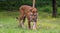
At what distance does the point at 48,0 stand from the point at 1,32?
71.2 feet

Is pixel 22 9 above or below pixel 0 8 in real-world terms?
above

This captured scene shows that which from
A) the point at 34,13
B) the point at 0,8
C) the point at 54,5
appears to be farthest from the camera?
the point at 0,8

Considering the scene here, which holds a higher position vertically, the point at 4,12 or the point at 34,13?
the point at 34,13

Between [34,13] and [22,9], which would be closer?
[34,13]

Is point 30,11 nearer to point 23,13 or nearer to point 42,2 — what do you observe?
point 23,13

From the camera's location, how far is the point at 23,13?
52.5 ft

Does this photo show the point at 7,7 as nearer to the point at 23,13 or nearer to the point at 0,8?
the point at 0,8

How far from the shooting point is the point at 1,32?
10.1m

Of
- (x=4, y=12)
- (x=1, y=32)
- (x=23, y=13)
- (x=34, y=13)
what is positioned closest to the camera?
(x=1, y=32)

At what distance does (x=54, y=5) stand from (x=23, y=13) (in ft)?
33.0

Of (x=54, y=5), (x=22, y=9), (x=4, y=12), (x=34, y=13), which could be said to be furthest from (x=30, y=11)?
(x=4, y=12)

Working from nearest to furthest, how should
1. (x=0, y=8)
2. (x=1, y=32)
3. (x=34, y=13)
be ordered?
(x=1, y=32), (x=34, y=13), (x=0, y=8)

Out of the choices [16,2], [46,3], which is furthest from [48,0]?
[16,2]

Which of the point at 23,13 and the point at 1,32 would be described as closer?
the point at 1,32
